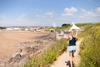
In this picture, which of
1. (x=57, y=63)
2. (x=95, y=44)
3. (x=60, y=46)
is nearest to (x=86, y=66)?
(x=95, y=44)

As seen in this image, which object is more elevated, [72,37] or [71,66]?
[72,37]

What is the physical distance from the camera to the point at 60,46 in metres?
20.1

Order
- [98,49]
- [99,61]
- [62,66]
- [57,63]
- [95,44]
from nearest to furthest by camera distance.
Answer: [99,61]
[98,49]
[95,44]
[62,66]
[57,63]

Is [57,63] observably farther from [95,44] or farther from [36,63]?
[95,44]

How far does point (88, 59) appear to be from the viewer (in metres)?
11.3

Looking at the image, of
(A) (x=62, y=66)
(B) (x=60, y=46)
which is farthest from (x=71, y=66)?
(B) (x=60, y=46)

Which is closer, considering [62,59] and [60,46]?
[62,59]

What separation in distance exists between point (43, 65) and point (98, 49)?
3280mm

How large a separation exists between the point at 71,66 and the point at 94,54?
208 cm

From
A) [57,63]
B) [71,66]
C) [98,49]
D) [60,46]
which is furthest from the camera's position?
[60,46]

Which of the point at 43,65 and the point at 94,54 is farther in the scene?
the point at 43,65

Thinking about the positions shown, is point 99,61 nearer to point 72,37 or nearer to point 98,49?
point 98,49

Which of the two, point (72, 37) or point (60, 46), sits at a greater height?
point (72, 37)

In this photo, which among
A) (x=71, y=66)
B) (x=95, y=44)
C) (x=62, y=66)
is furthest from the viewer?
(x=62, y=66)
